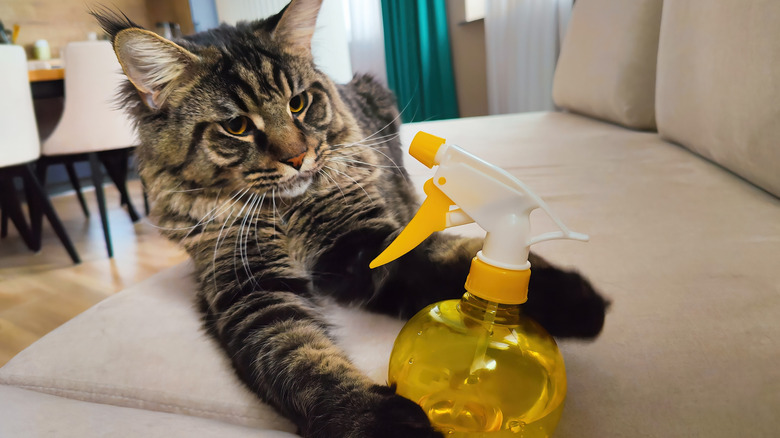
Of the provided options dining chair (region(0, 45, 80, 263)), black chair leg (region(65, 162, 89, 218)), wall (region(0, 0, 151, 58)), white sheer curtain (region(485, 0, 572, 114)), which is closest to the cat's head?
dining chair (region(0, 45, 80, 263))

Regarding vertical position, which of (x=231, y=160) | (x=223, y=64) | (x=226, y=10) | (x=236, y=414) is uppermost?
(x=226, y=10)

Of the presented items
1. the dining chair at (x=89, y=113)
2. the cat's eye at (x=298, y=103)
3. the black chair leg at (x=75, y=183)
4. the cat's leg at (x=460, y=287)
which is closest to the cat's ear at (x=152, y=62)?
the cat's eye at (x=298, y=103)

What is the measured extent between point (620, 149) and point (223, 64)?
2.92ft

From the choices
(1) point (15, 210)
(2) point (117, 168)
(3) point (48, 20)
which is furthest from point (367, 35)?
(3) point (48, 20)

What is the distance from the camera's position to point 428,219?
38 centimetres

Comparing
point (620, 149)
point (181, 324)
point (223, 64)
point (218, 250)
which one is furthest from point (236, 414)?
point (620, 149)

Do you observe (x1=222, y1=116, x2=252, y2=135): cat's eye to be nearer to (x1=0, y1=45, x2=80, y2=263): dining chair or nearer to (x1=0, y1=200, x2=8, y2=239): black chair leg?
(x1=0, y1=45, x2=80, y2=263): dining chair

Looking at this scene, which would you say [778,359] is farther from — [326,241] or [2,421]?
[2,421]

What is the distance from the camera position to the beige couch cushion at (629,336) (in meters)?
0.42

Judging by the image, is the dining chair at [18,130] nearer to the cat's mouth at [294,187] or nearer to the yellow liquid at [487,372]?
the cat's mouth at [294,187]

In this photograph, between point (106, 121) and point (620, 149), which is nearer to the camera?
point (620, 149)

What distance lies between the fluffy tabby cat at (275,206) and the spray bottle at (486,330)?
13cm

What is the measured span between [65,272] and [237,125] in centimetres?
213

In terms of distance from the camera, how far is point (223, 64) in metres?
0.71
